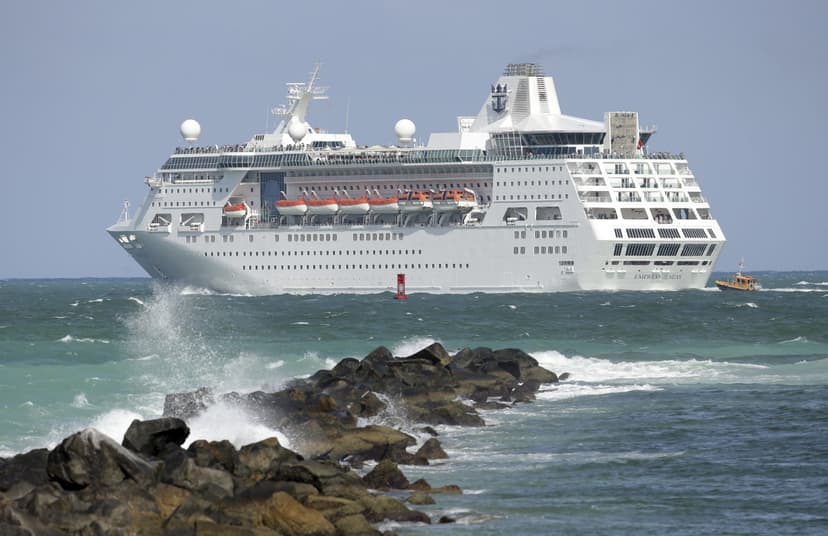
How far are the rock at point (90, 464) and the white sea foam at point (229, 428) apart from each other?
14.8 ft

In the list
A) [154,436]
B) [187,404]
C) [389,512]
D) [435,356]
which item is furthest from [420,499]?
[435,356]

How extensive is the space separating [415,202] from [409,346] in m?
34.4

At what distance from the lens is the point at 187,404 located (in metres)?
23.8

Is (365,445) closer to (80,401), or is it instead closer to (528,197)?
(80,401)

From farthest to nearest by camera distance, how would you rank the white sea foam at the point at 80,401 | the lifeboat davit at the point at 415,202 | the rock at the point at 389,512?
the lifeboat davit at the point at 415,202
the white sea foam at the point at 80,401
the rock at the point at 389,512

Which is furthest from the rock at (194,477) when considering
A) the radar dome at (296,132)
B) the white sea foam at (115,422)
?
the radar dome at (296,132)

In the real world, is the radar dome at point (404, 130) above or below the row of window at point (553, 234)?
above

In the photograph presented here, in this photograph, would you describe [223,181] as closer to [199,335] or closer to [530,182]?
[530,182]

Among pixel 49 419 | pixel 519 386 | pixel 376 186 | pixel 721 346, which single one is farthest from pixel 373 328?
pixel 376 186

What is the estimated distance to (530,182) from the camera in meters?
72.6

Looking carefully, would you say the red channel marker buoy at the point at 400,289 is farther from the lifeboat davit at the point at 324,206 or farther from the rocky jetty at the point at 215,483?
the rocky jetty at the point at 215,483

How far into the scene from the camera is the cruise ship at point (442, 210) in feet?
230

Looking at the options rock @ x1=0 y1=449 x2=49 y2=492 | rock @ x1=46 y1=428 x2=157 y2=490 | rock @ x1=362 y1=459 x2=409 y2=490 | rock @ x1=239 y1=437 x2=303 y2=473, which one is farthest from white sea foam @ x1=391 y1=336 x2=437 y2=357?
rock @ x1=46 y1=428 x2=157 y2=490

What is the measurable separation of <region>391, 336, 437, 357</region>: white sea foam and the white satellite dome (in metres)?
43.3
